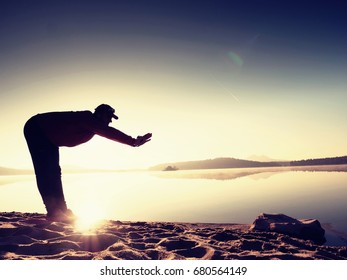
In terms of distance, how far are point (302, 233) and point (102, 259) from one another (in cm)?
438

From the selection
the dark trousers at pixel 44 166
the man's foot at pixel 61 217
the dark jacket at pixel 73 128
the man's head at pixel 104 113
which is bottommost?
the man's foot at pixel 61 217

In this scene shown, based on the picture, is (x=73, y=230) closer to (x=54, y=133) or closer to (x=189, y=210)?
(x=54, y=133)

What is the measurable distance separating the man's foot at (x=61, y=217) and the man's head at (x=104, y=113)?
213 cm

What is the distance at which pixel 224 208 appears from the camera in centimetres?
1145

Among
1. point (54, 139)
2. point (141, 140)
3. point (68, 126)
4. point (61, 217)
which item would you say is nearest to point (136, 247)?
point (141, 140)

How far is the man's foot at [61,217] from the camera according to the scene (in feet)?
18.2

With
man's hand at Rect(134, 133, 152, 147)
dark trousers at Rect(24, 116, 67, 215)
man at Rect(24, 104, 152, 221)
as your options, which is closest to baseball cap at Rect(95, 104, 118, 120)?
man at Rect(24, 104, 152, 221)

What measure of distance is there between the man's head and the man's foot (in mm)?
2135

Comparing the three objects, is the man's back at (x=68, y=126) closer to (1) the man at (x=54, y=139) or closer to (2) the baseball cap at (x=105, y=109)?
(1) the man at (x=54, y=139)

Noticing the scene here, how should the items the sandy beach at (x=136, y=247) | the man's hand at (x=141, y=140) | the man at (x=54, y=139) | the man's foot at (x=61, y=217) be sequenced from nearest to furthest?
the sandy beach at (x=136, y=247) < the man's hand at (x=141, y=140) < the man at (x=54, y=139) < the man's foot at (x=61, y=217)

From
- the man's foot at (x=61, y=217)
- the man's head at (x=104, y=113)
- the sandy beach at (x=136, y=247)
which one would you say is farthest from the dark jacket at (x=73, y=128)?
the sandy beach at (x=136, y=247)

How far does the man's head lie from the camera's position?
544cm

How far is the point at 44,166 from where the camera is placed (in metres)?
5.67

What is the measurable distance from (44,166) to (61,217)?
1.11 m
